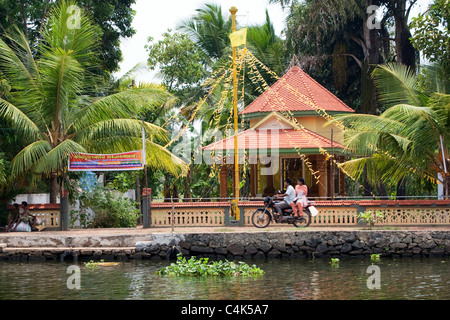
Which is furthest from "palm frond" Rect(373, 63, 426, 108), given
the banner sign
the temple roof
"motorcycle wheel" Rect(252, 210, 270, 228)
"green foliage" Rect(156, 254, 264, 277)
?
"green foliage" Rect(156, 254, 264, 277)

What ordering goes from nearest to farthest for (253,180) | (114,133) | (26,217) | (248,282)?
(248,282), (26,217), (114,133), (253,180)

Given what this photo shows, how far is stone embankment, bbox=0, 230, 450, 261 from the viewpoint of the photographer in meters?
18.6

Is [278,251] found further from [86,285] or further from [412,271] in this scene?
[86,285]

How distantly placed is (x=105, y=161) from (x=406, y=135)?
915 centimetres

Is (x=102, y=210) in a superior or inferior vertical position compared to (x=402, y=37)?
inferior

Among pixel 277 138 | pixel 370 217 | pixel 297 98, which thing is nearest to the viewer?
pixel 370 217

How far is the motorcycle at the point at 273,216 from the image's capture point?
766 inches

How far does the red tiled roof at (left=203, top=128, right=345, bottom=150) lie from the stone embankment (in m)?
5.64

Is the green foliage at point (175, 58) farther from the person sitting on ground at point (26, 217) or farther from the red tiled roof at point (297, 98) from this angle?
the person sitting on ground at point (26, 217)

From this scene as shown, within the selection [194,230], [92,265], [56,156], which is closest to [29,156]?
[56,156]

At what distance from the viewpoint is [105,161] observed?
2062cm

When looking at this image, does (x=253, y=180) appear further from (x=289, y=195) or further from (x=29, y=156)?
(x=29, y=156)

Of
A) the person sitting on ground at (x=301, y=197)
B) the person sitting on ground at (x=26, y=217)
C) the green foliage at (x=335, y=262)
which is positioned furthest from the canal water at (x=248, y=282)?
the person sitting on ground at (x=26, y=217)

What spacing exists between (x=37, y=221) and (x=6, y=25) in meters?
9.18
